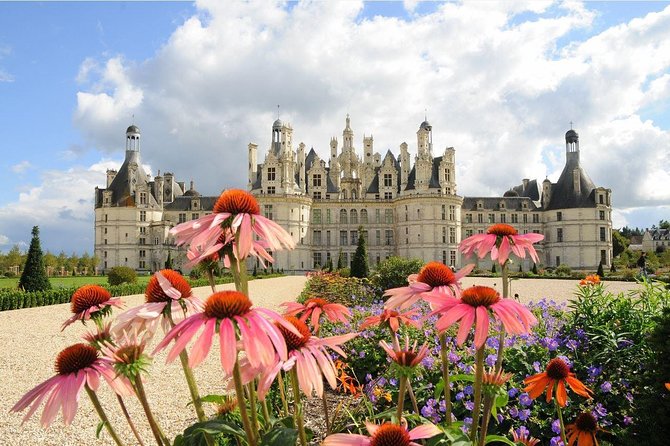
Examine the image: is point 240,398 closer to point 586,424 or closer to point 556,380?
point 556,380

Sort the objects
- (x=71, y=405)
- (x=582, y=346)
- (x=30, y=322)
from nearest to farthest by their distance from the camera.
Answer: (x=71, y=405), (x=582, y=346), (x=30, y=322)

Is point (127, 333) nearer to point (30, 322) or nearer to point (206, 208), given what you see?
point (30, 322)

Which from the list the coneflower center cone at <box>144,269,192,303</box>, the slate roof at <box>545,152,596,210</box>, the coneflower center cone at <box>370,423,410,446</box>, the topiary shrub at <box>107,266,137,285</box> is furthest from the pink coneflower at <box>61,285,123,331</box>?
the slate roof at <box>545,152,596,210</box>

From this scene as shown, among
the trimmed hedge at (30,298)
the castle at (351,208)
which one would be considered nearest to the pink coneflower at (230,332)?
the trimmed hedge at (30,298)

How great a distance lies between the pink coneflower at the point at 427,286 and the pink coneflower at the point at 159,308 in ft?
2.39

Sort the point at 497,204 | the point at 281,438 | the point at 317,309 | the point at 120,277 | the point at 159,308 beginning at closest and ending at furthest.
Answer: the point at 281,438
the point at 159,308
the point at 317,309
the point at 120,277
the point at 497,204

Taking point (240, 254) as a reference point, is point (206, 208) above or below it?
above

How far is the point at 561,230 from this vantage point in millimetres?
52062

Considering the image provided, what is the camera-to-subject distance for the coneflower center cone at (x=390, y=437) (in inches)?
52.3

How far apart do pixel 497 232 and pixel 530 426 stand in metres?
2.49

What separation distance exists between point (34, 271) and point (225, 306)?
74.2 feet

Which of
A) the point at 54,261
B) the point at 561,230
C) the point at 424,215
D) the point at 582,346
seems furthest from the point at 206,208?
the point at 582,346

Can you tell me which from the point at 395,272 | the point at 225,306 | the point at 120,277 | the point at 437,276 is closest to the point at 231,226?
the point at 225,306

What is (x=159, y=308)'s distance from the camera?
1.66 m
